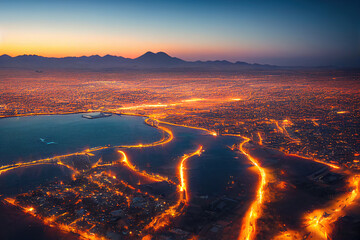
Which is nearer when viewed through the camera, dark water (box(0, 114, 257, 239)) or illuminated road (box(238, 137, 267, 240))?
illuminated road (box(238, 137, 267, 240))

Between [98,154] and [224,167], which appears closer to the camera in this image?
[224,167]

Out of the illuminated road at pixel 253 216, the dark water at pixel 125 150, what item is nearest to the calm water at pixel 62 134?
the dark water at pixel 125 150

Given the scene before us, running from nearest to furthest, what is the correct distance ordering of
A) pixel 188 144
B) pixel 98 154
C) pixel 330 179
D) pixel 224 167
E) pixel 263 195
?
1. pixel 263 195
2. pixel 330 179
3. pixel 224 167
4. pixel 98 154
5. pixel 188 144

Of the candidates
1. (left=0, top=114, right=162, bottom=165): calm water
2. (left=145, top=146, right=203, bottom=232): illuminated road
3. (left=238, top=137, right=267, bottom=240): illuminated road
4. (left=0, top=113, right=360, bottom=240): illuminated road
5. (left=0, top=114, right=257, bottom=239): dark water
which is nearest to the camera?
(left=238, top=137, right=267, bottom=240): illuminated road

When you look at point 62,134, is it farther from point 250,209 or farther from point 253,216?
point 253,216

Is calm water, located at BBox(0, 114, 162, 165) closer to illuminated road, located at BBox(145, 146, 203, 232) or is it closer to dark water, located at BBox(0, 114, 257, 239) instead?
dark water, located at BBox(0, 114, 257, 239)

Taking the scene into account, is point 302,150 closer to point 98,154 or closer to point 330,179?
point 330,179

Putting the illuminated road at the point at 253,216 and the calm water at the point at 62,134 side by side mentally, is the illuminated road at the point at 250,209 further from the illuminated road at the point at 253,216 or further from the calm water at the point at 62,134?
the calm water at the point at 62,134

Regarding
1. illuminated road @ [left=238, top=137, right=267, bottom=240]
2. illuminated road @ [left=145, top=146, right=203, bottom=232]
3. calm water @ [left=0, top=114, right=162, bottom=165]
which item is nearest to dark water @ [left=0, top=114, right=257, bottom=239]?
calm water @ [left=0, top=114, right=162, bottom=165]

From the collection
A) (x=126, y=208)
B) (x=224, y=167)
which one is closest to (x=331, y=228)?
(x=224, y=167)
